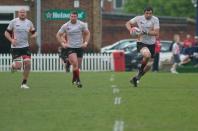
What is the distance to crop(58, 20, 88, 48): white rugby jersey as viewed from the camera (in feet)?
75.0

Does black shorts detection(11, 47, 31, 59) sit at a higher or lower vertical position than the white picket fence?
higher

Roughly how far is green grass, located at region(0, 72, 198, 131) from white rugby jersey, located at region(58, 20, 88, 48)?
141 cm

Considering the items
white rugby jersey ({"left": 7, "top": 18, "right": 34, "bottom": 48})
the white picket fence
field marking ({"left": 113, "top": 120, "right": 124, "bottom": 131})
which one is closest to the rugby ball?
white rugby jersey ({"left": 7, "top": 18, "right": 34, "bottom": 48})

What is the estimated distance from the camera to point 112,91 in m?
20.7

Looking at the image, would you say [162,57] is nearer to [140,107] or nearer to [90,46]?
[90,46]

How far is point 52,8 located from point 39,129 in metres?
33.4

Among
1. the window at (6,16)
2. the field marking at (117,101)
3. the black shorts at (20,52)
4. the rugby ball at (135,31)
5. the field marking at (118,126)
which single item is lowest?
the field marking at (117,101)

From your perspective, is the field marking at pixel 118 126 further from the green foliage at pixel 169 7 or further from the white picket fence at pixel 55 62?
the green foliage at pixel 169 7

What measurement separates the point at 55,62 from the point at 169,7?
44887 mm

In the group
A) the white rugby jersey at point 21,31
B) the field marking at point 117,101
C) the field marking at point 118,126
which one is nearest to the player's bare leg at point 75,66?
the white rugby jersey at point 21,31

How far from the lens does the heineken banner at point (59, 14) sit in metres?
45.0

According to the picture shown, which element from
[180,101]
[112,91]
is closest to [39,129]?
[180,101]

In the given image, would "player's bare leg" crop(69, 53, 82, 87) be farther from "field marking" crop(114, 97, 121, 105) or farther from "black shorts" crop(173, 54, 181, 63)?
"black shorts" crop(173, 54, 181, 63)

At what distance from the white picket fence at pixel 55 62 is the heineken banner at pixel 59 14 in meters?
3.86
